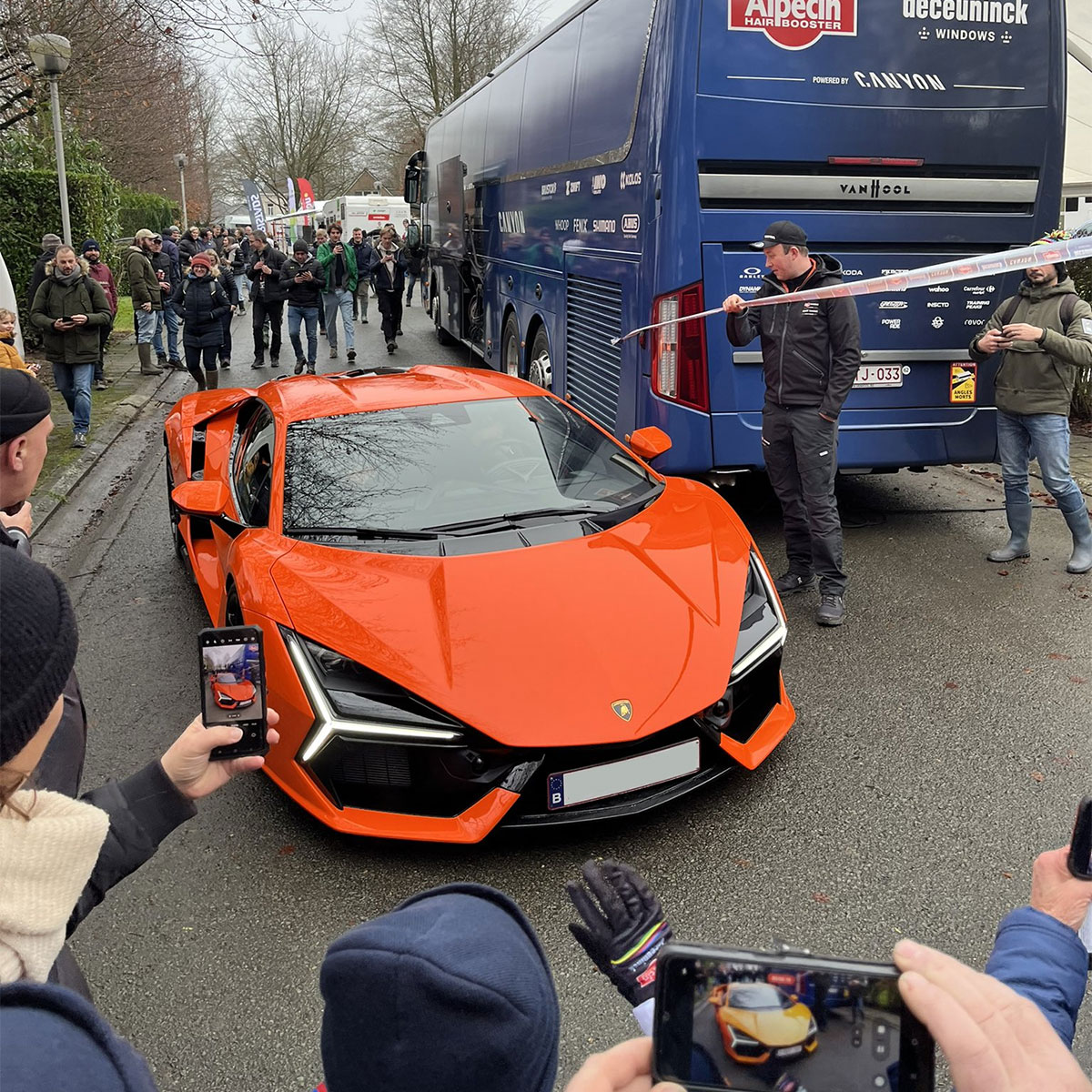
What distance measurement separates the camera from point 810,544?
237 inches

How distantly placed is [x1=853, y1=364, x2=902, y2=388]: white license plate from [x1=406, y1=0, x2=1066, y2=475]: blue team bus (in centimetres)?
1

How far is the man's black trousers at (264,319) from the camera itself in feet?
51.7

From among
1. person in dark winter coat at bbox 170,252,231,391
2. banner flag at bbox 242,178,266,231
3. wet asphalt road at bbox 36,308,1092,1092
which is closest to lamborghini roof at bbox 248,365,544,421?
wet asphalt road at bbox 36,308,1092,1092

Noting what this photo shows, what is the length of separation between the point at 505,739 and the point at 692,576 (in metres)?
1.19

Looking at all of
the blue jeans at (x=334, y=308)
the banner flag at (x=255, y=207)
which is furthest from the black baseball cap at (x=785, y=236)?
the banner flag at (x=255, y=207)

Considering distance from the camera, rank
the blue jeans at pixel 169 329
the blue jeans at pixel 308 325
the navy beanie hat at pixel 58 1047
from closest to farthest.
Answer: the navy beanie hat at pixel 58 1047 → the blue jeans at pixel 308 325 → the blue jeans at pixel 169 329

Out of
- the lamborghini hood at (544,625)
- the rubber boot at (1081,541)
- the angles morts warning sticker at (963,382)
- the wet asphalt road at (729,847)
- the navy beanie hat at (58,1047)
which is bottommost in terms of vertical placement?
the wet asphalt road at (729,847)

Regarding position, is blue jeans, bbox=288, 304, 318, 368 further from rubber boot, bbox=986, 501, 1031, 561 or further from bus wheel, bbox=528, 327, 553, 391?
rubber boot, bbox=986, 501, 1031, 561

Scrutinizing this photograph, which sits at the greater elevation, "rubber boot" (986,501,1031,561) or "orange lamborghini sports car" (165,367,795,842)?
"orange lamborghini sports car" (165,367,795,842)

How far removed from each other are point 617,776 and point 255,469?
255 cm

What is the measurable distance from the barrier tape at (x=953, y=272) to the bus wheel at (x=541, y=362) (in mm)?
3093

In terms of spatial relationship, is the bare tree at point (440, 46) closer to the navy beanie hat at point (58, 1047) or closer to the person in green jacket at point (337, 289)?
the person in green jacket at point (337, 289)

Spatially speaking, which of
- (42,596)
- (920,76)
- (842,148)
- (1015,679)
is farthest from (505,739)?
(920,76)

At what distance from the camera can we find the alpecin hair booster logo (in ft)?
21.0
